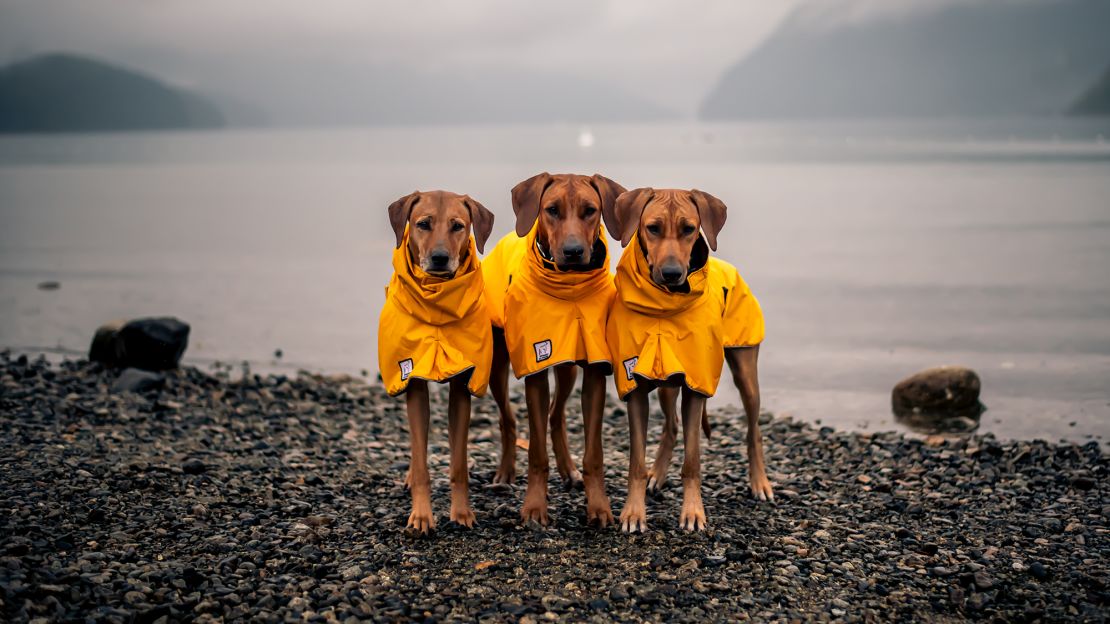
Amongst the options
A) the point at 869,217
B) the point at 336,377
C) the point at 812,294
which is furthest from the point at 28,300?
the point at 869,217

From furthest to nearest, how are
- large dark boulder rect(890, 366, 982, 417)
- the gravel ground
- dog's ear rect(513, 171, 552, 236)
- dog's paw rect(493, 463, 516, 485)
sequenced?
large dark boulder rect(890, 366, 982, 417), dog's paw rect(493, 463, 516, 485), dog's ear rect(513, 171, 552, 236), the gravel ground

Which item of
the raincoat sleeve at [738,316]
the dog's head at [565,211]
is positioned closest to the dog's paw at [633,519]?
the raincoat sleeve at [738,316]

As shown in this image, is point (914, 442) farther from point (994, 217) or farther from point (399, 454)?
point (994, 217)

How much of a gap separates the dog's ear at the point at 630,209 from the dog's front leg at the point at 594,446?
0.97m

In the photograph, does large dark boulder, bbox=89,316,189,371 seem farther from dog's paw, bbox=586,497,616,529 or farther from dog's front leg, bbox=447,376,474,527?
dog's paw, bbox=586,497,616,529

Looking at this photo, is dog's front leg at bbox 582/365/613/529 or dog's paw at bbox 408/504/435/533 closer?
dog's paw at bbox 408/504/435/533

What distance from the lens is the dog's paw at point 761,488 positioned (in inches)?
300

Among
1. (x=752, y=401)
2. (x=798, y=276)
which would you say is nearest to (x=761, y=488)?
(x=752, y=401)

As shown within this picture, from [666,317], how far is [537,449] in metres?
1.32

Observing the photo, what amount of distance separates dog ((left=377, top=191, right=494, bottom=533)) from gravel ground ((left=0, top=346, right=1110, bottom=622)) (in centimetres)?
82

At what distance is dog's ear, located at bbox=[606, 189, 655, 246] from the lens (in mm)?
6492

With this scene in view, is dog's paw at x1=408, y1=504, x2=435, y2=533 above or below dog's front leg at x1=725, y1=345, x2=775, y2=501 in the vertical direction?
below

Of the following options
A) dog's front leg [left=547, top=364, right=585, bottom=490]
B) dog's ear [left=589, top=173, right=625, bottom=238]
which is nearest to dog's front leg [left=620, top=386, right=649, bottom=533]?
dog's front leg [left=547, top=364, right=585, bottom=490]

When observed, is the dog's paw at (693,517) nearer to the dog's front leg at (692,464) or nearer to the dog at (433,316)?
the dog's front leg at (692,464)
